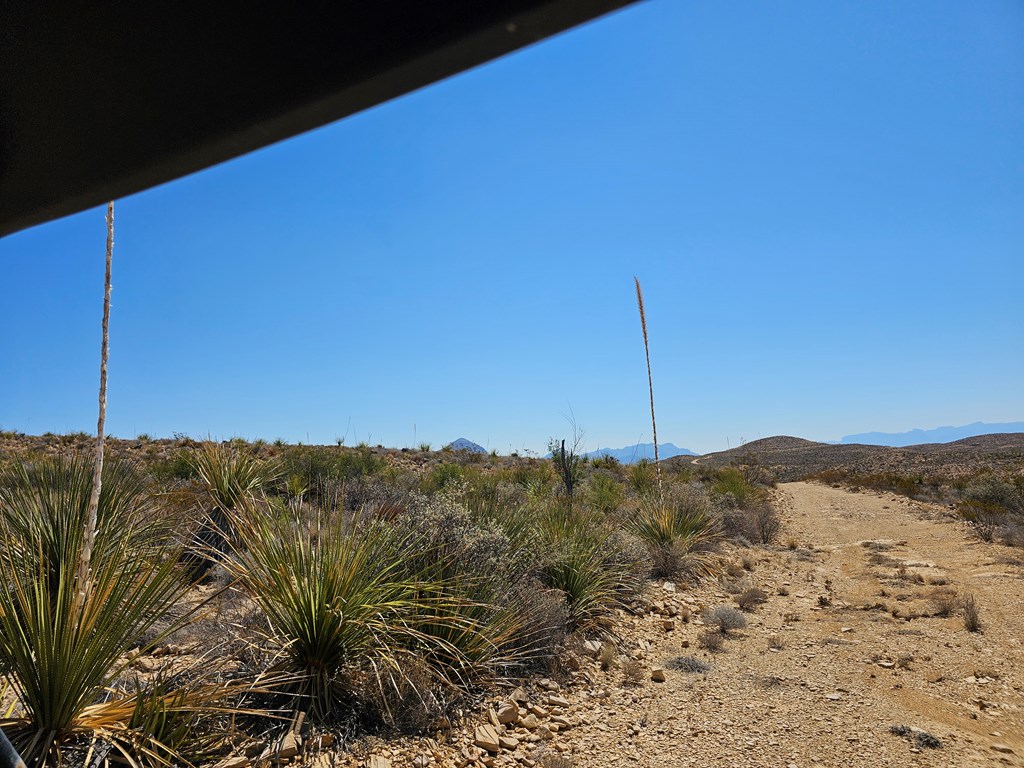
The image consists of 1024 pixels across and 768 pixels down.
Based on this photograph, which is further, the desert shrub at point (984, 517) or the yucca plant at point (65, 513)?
the desert shrub at point (984, 517)

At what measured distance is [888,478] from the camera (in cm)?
2777

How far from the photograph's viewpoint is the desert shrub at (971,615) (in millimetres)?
7055

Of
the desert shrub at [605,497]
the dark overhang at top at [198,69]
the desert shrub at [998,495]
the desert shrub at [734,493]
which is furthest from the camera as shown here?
the desert shrub at [734,493]

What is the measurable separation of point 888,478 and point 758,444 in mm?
61150

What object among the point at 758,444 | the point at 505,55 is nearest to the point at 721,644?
the point at 505,55

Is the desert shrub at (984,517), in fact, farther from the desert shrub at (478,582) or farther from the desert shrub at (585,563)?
the desert shrub at (478,582)

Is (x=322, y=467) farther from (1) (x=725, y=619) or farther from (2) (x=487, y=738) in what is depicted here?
(2) (x=487, y=738)

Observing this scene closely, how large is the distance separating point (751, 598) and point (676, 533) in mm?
2404

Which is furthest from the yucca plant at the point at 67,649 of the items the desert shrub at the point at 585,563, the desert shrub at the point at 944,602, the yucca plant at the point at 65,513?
the desert shrub at the point at 944,602

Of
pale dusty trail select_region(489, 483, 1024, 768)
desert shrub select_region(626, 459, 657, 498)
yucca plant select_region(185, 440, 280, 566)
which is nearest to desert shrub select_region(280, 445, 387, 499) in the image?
yucca plant select_region(185, 440, 280, 566)

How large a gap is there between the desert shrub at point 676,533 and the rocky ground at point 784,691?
635 millimetres

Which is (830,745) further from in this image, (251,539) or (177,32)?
(177,32)

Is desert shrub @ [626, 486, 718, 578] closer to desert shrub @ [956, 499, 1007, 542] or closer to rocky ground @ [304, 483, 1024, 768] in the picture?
rocky ground @ [304, 483, 1024, 768]

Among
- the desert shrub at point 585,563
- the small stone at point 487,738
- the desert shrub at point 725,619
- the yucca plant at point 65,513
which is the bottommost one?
the desert shrub at point 725,619
